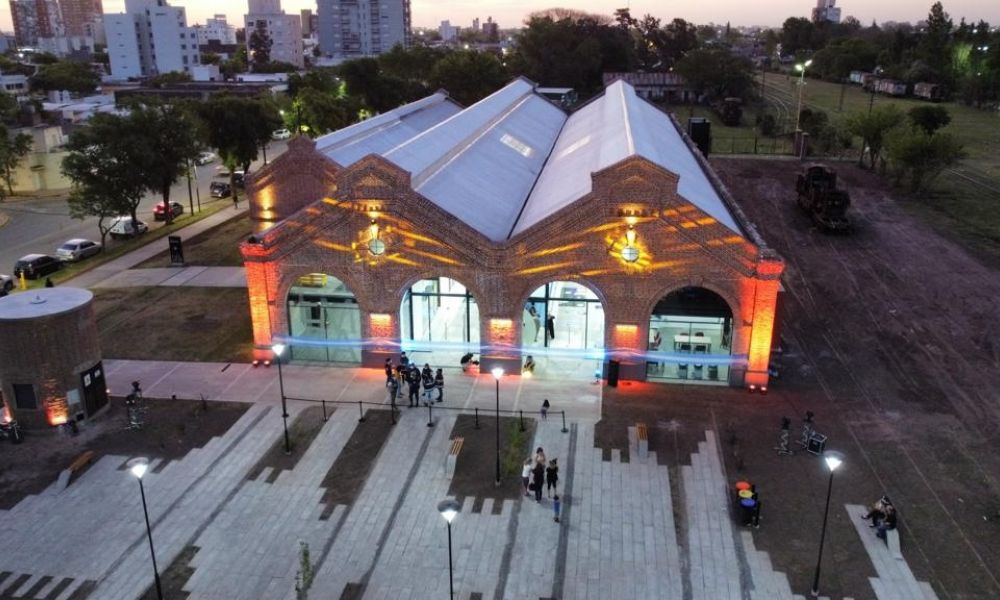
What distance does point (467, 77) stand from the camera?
106 meters

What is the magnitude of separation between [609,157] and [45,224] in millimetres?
49705

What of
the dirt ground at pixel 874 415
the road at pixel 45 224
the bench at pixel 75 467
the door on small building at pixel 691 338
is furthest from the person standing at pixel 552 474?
the road at pixel 45 224

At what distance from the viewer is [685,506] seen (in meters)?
23.2

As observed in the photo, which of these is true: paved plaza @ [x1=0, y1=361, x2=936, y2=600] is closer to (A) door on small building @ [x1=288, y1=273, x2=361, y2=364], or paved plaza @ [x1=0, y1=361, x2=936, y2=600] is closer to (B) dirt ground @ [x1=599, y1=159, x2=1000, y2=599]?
(B) dirt ground @ [x1=599, y1=159, x2=1000, y2=599]

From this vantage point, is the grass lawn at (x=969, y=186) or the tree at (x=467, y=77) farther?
the tree at (x=467, y=77)

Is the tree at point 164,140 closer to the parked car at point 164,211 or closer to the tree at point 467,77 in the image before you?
the parked car at point 164,211

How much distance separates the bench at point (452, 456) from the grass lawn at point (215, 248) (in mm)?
28297

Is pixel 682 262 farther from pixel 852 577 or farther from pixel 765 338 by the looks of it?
pixel 852 577

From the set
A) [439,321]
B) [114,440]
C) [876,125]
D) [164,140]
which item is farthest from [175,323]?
[876,125]

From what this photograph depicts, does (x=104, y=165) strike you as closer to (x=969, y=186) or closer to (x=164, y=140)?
(x=164, y=140)

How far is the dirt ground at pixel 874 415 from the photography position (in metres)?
21.4

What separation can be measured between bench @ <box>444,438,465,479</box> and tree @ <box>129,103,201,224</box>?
1477 inches

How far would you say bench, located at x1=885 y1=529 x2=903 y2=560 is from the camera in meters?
20.9

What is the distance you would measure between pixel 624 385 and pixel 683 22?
161 meters
